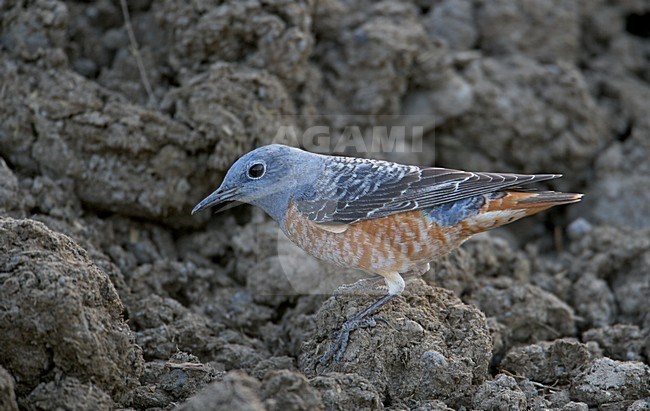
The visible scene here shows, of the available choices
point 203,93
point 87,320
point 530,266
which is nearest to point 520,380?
point 530,266

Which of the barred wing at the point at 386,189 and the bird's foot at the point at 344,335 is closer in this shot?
the bird's foot at the point at 344,335

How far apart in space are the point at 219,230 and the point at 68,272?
282 centimetres

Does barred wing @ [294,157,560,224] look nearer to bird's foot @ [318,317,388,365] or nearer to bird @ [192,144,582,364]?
bird @ [192,144,582,364]

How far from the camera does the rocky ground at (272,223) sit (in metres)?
4.73

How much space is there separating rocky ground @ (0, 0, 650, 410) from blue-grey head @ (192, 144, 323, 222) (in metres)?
0.81

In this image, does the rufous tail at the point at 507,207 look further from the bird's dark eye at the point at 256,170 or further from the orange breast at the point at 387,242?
the bird's dark eye at the point at 256,170

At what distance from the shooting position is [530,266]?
771 cm

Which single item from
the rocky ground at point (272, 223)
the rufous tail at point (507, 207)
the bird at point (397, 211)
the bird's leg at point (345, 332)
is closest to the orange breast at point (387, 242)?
the bird at point (397, 211)

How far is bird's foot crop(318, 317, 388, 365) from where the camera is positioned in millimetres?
5363

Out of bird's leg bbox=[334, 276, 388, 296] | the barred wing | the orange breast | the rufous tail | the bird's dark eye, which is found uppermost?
the bird's dark eye

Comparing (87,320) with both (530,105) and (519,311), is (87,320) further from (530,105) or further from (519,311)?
(530,105)

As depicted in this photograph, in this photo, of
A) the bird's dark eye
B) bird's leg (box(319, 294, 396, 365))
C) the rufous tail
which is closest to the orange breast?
the rufous tail

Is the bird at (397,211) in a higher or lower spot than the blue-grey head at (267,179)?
lower

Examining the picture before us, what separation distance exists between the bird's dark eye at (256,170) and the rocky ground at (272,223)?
1.00 m
